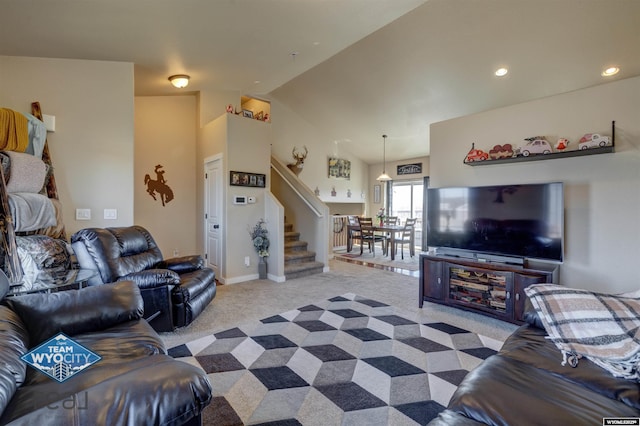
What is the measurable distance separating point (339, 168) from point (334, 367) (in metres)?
7.07

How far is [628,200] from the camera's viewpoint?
2727mm

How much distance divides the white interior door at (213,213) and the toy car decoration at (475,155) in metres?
3.58

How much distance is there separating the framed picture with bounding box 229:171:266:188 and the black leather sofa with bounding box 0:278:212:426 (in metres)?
3.01

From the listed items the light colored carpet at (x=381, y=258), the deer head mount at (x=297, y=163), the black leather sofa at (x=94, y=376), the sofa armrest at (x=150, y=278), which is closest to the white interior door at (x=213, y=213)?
the sofa armrest at (x=150, y=278)

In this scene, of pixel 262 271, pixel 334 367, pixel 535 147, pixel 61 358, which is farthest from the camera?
pixel 262 271

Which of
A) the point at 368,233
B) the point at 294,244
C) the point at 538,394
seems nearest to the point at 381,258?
the point at 368,233

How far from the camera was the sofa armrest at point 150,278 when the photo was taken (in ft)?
8.91

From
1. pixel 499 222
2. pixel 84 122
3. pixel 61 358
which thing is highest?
pixel 84 122

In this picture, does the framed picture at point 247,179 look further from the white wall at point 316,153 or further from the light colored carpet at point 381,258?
the light colored carpet at point 381,258

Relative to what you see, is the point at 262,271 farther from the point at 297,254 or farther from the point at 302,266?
the point at 297,254

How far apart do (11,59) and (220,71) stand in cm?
224

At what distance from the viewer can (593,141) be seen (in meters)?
2.76

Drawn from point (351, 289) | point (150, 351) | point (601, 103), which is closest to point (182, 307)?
point (150, 351)

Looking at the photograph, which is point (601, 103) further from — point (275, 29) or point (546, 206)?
point (275, 29)
